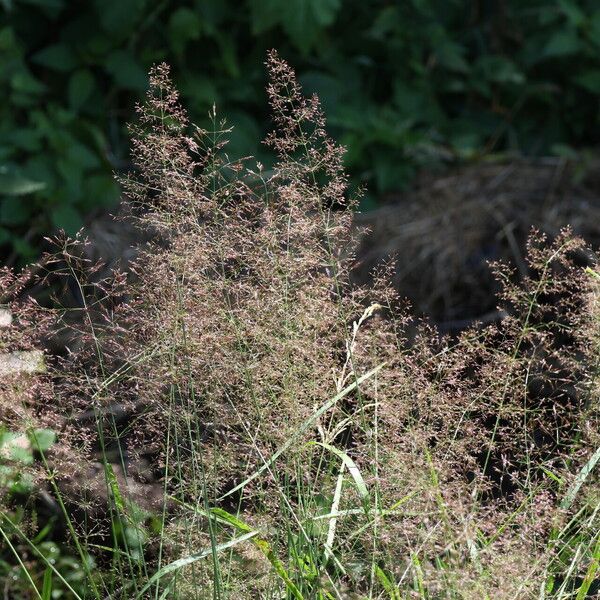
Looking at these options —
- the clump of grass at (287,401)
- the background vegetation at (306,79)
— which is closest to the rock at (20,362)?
the clump of grass at (287,401)

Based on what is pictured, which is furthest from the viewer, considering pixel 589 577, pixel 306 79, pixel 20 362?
pixel 306 79

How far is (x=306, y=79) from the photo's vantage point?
4.43 m

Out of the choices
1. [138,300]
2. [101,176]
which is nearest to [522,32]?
[101,176]

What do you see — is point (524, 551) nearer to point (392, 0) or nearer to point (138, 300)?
point (138, 300)

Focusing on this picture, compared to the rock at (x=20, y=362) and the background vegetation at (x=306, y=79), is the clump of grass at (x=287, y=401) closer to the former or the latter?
the rock at (x=20, y=362)

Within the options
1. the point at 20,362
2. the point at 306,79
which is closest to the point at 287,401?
the point at 20,362

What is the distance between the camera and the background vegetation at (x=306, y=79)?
12.8ft

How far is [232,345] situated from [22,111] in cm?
271

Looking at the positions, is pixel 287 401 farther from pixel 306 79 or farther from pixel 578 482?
pixel 306 79

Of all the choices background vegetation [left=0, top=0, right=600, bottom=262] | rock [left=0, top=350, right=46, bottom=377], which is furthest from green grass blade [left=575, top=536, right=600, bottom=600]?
background vegetation [left=0, top=0, right=600, bottom=262]

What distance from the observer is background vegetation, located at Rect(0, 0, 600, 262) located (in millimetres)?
3908

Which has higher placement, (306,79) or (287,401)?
(306,79)

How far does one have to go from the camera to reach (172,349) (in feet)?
5.38

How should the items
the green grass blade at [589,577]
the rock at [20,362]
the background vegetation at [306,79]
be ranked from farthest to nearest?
1. the background vegetation at [306,79]
2. the rock at [20,362]
3. the green grass blade at [589,577]
